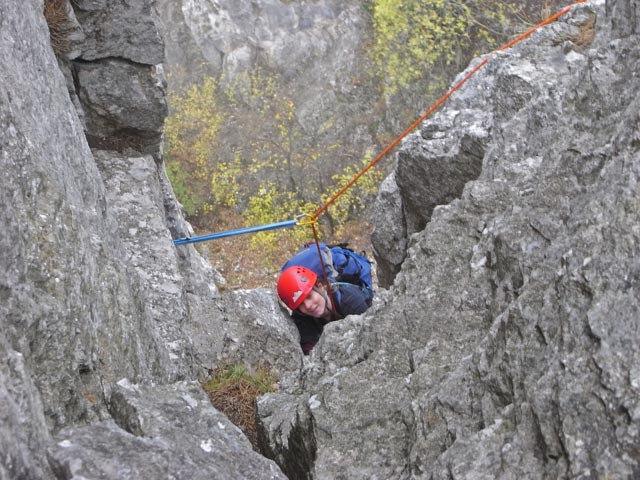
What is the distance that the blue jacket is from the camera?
7.20m

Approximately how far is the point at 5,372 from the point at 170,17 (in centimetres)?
2975

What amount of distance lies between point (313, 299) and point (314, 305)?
63mm

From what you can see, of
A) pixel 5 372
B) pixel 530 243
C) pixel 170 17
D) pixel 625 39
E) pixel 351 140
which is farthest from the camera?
pixel 170 17

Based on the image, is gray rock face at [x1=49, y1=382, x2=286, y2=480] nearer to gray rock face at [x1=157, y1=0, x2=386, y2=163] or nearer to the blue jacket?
the blue jacket

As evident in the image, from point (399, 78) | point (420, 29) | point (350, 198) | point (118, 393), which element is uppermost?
point (118, 393)

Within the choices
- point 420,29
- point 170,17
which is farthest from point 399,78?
point 170,17

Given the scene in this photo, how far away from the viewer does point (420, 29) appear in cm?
2655

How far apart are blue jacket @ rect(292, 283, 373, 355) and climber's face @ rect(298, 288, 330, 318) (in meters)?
0.26

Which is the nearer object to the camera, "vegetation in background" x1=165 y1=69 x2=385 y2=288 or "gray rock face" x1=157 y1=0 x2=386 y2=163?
"vegetation in background" x1=165 y1=69 x2=385 y2=288

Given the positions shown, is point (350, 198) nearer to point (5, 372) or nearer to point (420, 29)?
point (420, 29)

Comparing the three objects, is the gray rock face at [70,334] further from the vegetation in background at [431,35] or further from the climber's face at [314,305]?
the vegetation in background at [431,35]

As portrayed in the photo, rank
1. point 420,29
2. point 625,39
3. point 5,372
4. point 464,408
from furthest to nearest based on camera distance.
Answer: point 420,29, point 625,39, point 464,408, point 5,372

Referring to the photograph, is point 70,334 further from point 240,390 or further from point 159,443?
point 240,390

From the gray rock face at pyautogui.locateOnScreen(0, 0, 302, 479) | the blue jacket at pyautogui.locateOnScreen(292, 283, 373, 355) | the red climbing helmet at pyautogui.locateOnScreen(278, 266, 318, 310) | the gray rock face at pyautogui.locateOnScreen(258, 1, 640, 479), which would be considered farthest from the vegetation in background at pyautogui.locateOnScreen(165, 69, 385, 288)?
the gray rock face at pyautogui.locateOnScreen(258, 1, 640, 479)
